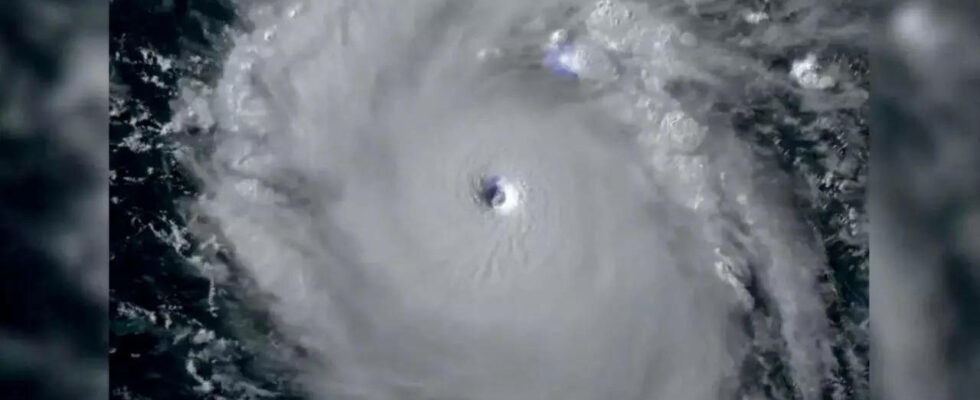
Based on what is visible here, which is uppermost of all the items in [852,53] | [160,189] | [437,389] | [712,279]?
[852,53]

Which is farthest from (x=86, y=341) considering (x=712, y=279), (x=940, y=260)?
(x=940, y=260)

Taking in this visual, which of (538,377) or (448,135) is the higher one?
(448,135)

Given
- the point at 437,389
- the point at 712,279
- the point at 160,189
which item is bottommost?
the point at 437,389

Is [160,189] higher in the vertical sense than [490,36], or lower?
lower

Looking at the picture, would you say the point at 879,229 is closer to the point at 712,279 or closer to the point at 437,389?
the point at 712,279

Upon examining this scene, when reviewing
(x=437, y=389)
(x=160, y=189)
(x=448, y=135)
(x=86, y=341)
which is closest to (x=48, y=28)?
(x=160, y=189)

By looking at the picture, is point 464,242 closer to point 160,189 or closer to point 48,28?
point 160,189
